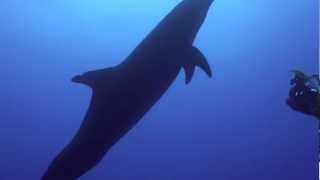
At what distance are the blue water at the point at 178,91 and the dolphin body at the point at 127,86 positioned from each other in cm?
118

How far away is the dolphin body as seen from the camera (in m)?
3.71

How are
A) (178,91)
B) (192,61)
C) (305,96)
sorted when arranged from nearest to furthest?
(305,96)
(192,61)
(178,91)

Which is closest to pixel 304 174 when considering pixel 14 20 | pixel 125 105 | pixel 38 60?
pixel 125 105

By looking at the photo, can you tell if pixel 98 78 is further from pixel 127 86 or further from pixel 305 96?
pixel 305 96

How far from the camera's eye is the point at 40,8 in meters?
5.29

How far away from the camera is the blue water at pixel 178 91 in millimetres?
5227

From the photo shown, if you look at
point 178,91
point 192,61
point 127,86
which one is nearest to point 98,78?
point 127,86

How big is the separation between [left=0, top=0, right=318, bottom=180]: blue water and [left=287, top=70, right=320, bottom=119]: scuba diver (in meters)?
2.40

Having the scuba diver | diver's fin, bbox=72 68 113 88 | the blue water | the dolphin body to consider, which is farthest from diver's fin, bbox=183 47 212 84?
the blue water

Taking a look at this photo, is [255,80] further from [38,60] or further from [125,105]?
[38,60]

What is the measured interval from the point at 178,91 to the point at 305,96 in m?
2.70

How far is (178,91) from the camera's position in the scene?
5.59m

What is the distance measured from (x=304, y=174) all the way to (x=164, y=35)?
3.29 meters

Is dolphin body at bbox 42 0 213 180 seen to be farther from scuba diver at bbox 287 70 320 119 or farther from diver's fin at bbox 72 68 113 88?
scuba diver at bbox 287 70 320 119
